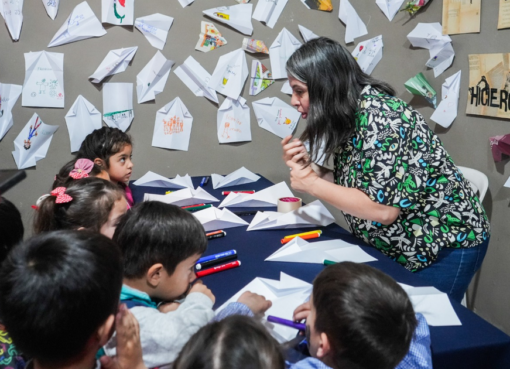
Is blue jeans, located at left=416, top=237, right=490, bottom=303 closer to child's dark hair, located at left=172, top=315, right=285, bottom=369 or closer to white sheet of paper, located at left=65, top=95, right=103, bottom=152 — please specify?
child's dark hair, located at left=172, top=315, right=285, bottom=369

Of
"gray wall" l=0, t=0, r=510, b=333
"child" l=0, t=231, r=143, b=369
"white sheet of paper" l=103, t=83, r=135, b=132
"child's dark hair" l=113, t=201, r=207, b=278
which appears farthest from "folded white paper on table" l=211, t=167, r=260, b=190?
"child" l=0, t=231, r=143, b=369

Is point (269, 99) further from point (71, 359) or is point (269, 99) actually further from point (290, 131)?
point (71, 359)

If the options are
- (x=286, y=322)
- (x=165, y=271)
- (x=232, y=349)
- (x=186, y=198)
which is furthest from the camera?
(x=186, y=198)

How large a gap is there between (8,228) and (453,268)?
1.27m

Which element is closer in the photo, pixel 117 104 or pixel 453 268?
pixel 453 268

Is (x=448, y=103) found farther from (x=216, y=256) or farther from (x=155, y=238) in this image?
(x=155, y=238)

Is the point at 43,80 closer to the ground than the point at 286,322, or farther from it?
farther from it

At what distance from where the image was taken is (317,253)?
48.9 inches

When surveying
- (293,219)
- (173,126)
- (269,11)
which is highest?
(269,11)

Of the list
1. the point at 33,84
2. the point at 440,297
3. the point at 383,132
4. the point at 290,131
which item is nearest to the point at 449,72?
the point at 290,131

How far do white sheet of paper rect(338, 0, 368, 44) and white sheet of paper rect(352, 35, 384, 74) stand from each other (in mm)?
62

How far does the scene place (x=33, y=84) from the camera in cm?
220

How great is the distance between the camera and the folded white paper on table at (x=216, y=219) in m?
1.48

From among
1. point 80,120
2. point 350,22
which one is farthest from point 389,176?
point 80,120
